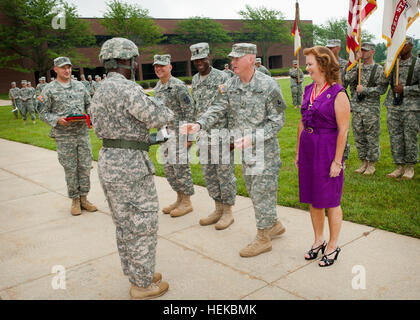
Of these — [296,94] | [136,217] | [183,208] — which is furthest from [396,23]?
[296,94]

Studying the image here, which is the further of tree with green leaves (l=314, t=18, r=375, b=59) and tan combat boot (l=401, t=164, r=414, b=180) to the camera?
tree with green leaves (l=314, t=18, r=375, b=59)

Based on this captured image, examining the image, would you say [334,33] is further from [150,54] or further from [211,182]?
[211,182]

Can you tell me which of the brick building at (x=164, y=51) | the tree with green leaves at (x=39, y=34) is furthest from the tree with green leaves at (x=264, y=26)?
the tree with green leaves at (x=39, y=34)

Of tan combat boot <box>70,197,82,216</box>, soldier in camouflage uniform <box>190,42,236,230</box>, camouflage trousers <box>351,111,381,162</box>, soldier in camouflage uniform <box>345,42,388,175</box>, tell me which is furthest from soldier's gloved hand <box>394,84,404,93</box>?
tan combat boot <box>70,197,82,216</box>

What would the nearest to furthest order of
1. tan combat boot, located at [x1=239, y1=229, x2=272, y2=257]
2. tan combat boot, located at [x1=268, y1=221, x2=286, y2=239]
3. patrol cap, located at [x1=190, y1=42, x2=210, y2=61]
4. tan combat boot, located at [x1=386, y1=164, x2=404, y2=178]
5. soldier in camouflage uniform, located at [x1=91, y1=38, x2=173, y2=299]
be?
soldier in camouflage uniform, located at [x1=91, y1=38, x2=173, y2=299], tan combat boot, located at [x1=239, y1=229, x2=272, y2=257], tan combat boot, located at [x1=268, y1=221, x2=286, y2=239], patrol cap, located at [x1=190, y1=42, x2=210, y2=61], tan combat boot, located at [x1=386, y1=164, x2=404, y2=178]

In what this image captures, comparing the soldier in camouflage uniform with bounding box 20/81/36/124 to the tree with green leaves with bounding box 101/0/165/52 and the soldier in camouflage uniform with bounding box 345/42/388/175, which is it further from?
the tree with green leaves with bounding box 101/0/165/52

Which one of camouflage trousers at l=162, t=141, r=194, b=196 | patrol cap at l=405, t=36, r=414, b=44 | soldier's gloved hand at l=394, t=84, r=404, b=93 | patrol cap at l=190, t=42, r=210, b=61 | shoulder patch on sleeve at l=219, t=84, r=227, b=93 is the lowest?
camouflage trousers at l=162, t=141, r=194, b=196

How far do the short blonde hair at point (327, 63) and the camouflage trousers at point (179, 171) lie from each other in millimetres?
2444

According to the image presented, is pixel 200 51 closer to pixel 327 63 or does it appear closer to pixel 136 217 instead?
pixel 327 63

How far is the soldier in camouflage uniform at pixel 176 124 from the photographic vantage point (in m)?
5.19

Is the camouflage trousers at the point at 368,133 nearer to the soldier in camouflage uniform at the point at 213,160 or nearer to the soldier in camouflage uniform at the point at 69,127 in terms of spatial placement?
the soldier in camouflage uniform at the point at 213,160

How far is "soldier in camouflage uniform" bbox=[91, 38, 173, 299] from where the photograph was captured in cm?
307

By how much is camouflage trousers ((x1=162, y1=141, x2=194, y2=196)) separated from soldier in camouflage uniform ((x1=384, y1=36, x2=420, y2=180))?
353cm
